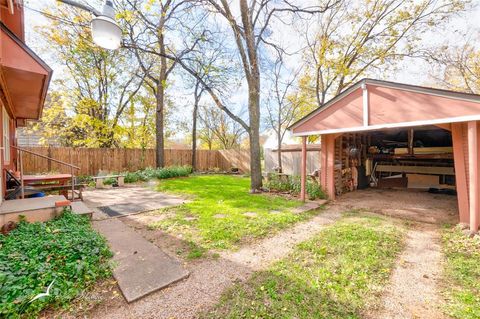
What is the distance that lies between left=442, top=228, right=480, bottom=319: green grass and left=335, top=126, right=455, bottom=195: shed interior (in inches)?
156

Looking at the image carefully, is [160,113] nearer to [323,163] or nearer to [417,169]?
[323,163]

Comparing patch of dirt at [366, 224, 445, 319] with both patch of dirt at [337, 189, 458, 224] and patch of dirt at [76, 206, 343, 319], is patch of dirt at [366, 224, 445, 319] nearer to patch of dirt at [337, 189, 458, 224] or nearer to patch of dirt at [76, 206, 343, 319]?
patch of dirt at [76, 206, 343, 319]

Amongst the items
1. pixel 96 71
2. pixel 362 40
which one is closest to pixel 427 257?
pixel 362 40

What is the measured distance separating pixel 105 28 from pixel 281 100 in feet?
46.2

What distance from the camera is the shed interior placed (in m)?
7.77

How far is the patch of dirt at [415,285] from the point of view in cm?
208

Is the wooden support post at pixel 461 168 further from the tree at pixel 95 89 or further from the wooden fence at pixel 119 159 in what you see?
the tree at pixel 95 89

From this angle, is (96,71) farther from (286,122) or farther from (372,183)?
(372,183)

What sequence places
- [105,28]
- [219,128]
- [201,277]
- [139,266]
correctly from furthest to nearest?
[219,128] → [139,266] → [201,277] → [105,28]

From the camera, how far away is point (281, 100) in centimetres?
1533

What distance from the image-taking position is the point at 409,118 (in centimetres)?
479

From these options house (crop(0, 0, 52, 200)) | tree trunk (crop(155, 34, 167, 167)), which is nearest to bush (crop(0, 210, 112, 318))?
house (crop(0, 0, 52, 200))

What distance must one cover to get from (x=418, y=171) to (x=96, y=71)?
1842 cm

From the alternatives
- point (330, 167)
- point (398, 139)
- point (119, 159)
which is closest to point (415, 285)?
point (330, 167)
